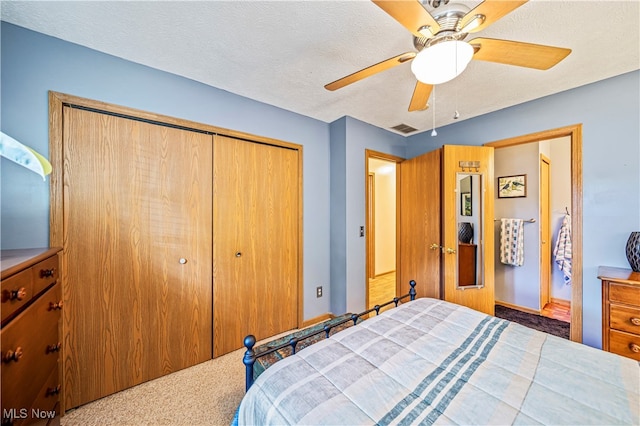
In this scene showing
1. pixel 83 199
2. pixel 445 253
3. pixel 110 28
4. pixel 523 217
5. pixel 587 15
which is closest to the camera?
pixel 587 15

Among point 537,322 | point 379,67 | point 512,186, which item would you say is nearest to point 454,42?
point 379,67

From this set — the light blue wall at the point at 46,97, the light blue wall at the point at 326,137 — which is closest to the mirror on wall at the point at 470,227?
the light blue wall at the point at 326,137

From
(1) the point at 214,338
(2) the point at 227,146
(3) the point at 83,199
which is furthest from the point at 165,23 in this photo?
(1) the point at 214,338

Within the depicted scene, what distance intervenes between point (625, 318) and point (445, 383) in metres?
1.85

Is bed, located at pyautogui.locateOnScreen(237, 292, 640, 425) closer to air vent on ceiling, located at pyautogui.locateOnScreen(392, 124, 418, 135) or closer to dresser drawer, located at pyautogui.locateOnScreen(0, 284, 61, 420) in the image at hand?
dresser drawer, located at pyautogui.locateOnScreen(0, 284, 61, 420)

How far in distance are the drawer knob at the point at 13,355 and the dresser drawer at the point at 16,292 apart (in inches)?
4.9

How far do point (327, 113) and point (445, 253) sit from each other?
203 centimetres

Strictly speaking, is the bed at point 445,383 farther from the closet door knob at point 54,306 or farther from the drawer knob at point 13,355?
the closet door knob at point 54,306

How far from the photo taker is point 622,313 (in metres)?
1.73

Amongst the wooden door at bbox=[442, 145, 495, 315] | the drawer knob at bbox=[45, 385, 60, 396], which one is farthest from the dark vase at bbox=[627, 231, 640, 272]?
the drawer knob at bbox=[45, 385, 60, 396]

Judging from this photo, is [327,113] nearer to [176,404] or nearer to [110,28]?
[110,28]

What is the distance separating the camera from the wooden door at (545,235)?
10.4 feet

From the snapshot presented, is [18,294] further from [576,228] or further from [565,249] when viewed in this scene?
[565,249]

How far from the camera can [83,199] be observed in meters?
1.66
